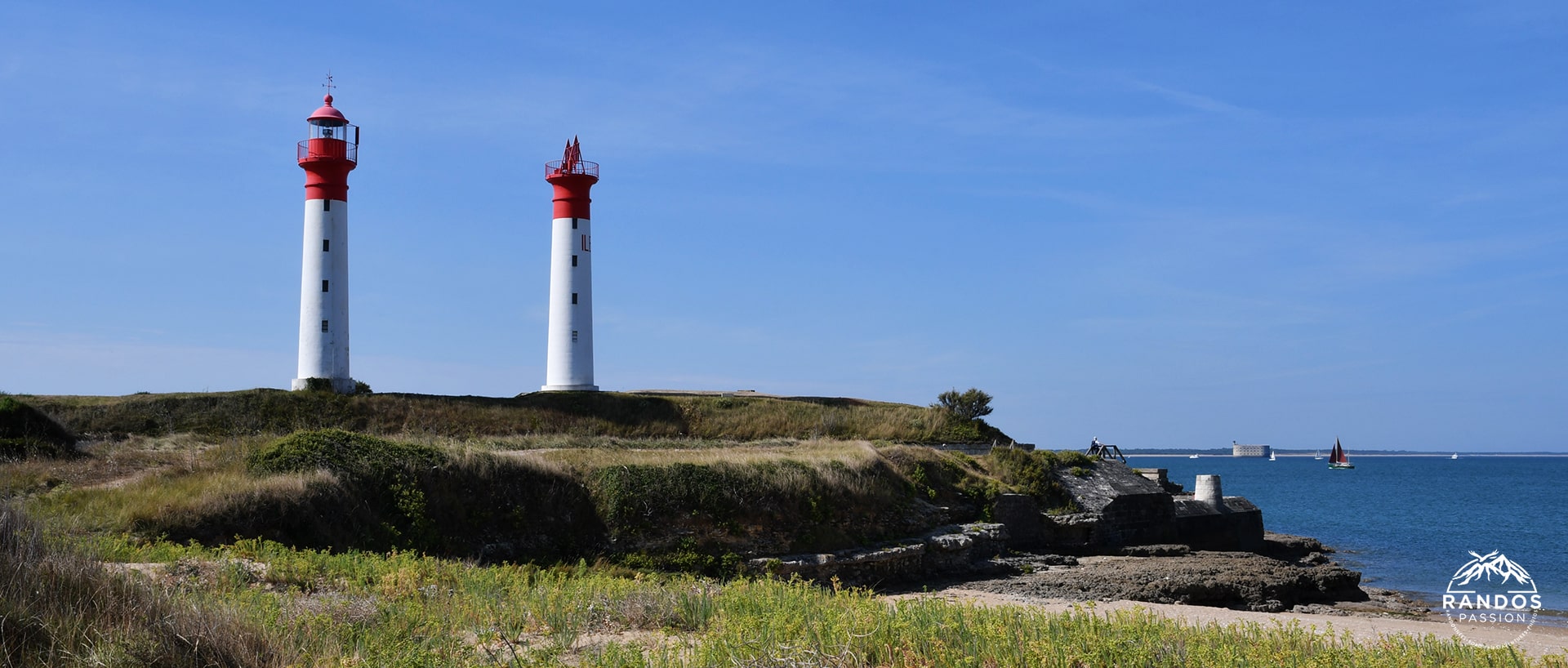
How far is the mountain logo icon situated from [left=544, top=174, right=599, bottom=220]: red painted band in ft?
95.5

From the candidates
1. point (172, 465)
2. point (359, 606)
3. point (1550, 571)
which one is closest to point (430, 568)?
point (359, 606)

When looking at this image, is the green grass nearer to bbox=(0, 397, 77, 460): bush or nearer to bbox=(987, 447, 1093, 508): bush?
bbox=(0, 397, 77, 460): bush

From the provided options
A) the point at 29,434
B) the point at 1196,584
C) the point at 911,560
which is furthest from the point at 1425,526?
the point at 29,434

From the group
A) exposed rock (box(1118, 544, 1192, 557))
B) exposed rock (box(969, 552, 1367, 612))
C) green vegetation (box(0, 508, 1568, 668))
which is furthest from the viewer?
exposed rock (box(1118, 544, 1192, 557))

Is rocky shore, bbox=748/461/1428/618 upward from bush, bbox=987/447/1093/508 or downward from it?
downward

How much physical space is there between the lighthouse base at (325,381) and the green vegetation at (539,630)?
23329 millimetres

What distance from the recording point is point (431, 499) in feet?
59.1

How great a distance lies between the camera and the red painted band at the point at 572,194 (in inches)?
1513

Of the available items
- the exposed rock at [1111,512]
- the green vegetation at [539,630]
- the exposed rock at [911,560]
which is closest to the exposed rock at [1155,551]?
the exposed rock at [1111,512]

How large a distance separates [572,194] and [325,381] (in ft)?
35.6

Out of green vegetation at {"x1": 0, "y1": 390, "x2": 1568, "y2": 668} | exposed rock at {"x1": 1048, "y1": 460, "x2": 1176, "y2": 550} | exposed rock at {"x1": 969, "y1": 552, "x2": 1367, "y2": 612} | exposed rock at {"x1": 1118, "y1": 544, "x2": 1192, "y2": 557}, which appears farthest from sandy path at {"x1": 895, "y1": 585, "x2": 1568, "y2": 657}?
exposed rock at {"x1": 1048, "y1": 460, "x2": 1176, "y2": 550}

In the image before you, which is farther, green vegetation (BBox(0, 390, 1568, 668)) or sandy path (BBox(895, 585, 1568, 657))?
sandy path (BBox(895, 585, 1568, 657))

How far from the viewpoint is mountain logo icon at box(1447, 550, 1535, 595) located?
26938 millimetres

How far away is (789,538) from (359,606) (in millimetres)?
12668
